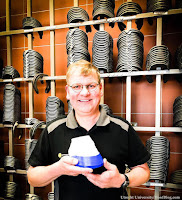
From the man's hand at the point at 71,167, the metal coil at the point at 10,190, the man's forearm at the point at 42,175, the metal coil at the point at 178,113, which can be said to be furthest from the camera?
the metal coil at the point at 10,190

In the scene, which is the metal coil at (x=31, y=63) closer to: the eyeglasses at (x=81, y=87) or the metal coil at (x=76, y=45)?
the metal coil at (x=76, y=45)

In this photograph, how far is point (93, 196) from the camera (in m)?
1.13

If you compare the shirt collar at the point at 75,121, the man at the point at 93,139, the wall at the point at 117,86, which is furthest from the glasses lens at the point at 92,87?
the wall at the point at 117,86

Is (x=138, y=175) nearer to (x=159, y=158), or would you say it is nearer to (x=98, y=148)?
(x=98, y=148)

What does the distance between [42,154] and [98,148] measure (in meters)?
0.38

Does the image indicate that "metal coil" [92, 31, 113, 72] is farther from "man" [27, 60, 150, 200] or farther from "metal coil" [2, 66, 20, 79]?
"metal coil" [2, 66, 20, 79]

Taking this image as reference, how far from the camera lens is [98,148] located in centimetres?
117

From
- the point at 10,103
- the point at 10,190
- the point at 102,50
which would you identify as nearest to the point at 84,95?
the point at 102,50

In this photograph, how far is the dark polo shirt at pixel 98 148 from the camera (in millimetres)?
1150

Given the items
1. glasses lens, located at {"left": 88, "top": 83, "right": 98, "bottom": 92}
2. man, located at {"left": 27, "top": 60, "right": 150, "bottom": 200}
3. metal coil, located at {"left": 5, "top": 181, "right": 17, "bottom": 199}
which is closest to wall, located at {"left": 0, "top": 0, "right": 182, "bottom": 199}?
metal coil, located at {"left": 5, "top": 181, "right": 17, "bottom": 199}

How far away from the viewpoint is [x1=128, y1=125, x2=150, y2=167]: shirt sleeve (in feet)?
3.88

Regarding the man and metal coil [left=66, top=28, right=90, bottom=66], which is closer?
the man

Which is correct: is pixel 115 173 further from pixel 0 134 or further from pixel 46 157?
pixel 0 134

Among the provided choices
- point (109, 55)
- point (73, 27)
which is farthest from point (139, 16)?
point (73, 27)
